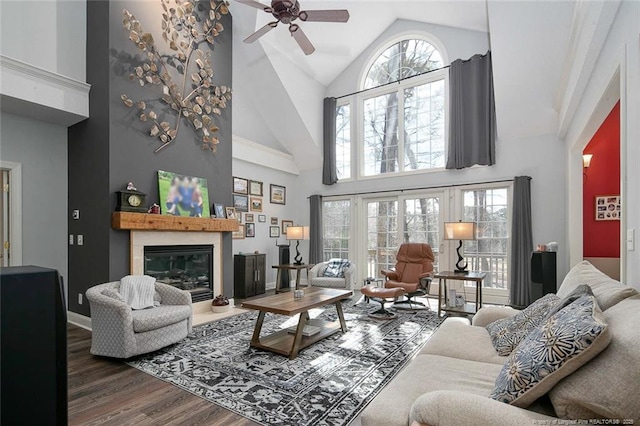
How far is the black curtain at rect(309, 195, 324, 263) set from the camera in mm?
7195

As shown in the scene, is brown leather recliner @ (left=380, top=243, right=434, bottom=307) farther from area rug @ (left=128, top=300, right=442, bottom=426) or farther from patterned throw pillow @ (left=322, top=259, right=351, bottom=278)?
area rug @ (left=128, top=300, right=442, bottom=426)

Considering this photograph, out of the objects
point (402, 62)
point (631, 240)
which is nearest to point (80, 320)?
point (631, 240)

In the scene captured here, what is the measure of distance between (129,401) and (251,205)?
4638 mm

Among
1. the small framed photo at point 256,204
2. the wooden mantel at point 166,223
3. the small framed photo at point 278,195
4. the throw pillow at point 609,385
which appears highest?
the small framed photo at point 278,195

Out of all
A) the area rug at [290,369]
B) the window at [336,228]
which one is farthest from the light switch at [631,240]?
the window at [336,228]

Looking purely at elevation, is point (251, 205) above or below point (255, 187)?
below

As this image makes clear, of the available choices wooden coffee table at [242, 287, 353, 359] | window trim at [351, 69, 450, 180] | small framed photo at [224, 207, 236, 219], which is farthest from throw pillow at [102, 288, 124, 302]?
window trim at [351, 69, 450, 180]

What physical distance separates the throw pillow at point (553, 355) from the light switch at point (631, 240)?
84 centimetres

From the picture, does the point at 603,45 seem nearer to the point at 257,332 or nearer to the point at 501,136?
the point at 501,136

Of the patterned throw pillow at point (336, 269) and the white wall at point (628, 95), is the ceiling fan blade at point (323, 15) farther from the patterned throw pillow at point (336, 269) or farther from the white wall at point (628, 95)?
the patterned throw pillow at point (336, 269)

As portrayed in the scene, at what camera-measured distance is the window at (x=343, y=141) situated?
7.20 m

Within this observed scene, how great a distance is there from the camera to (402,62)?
6.64m

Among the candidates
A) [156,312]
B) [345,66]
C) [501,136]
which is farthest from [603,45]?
[345,66]

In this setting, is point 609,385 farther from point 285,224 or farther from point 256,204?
point 285,224
